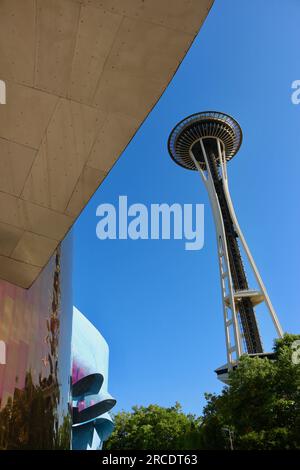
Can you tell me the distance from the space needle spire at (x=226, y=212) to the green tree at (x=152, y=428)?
11045 millimetres

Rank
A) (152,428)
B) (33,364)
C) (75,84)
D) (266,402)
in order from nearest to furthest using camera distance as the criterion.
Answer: (75,84), (33,364), (266,402), (152,428)

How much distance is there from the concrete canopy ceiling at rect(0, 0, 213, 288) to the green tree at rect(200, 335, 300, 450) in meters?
20.5

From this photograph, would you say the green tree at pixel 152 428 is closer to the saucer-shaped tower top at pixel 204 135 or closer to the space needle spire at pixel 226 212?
the space needle spire at pixel 226 212

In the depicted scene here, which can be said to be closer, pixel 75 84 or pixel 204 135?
pixel 75 84

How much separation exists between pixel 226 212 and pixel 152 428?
37389 mm

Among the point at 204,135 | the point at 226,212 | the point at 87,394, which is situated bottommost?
the point at 87,394

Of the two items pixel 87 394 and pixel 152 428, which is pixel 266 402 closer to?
pixel 87 394

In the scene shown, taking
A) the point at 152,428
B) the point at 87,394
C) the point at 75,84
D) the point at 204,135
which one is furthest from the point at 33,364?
the point at 204,135

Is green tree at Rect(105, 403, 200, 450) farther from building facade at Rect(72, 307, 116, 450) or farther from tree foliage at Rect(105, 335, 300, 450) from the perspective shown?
tree foliage at Rect(105, 335, 300, 450)

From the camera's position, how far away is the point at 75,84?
189 inches

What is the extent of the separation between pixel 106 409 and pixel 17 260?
49579mm

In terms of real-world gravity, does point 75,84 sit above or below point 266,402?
above

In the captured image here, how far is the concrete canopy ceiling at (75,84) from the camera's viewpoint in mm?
4254

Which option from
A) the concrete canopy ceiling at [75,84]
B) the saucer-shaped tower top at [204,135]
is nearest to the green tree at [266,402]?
the concrete canopy ceiling at [75,84]
